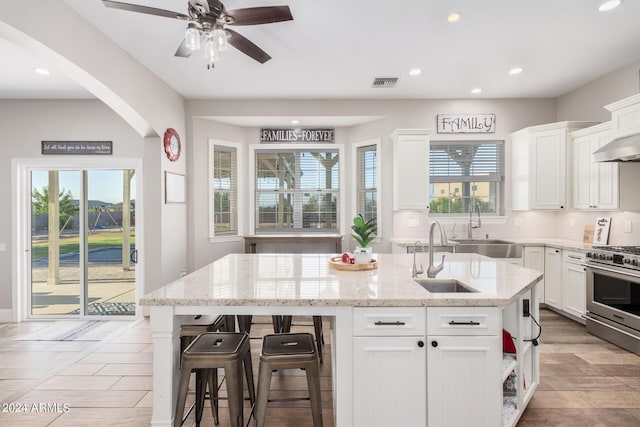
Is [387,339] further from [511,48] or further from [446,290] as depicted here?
[511,48]

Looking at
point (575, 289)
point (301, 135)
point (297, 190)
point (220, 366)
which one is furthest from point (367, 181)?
point (220, 366)

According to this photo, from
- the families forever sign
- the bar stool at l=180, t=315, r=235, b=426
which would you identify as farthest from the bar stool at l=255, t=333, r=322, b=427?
the families forever sign

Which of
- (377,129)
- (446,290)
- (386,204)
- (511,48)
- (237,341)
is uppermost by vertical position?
(511,48)

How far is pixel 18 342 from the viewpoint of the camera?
3682mm

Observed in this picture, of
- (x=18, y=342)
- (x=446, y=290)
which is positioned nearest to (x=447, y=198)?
(x=446, y=290)

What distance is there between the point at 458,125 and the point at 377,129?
3.98ft

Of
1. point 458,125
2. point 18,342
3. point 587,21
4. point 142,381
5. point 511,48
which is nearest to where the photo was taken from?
point 142,381

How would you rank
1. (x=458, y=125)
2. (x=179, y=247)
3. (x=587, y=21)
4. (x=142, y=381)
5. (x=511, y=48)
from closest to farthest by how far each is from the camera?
(x=142, y=381), (x=587, y=21), (x=511, y=48), (x=179, y=247), (x=458, y=125)

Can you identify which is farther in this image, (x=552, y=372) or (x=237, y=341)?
(x=552, y=372)

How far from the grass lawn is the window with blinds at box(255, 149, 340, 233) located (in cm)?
204

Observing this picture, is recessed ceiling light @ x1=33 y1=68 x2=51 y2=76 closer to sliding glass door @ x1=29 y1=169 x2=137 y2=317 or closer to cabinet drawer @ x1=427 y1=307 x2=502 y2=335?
sliding glass door @ x1=29 y1=169 x2=137 y2=317

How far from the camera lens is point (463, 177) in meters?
5.19

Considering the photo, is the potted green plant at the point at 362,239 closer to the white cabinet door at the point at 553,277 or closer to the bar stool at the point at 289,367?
the bar stool at the point at 289,367

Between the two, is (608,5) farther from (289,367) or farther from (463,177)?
(289,367)
